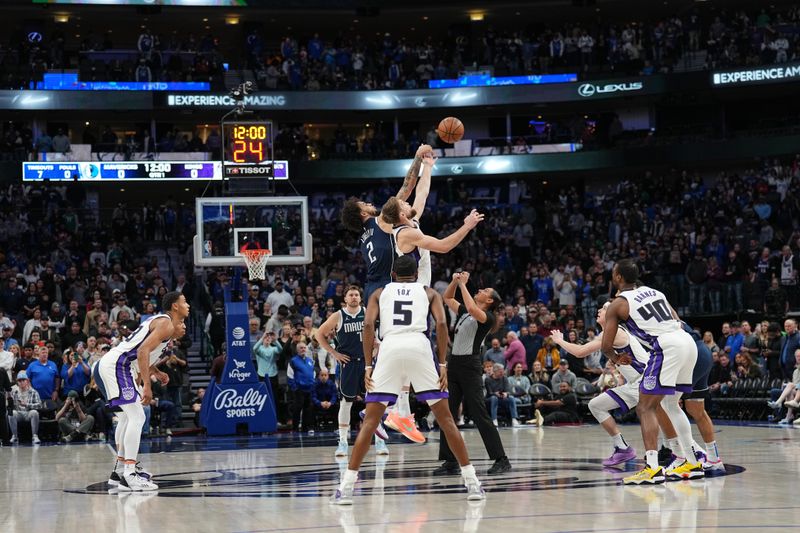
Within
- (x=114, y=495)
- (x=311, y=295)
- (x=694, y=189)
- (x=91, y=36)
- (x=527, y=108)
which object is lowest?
(x=114, y=495)

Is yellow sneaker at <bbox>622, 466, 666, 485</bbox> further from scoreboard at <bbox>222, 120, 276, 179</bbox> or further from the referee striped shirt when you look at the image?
scoreboard at <bbox>222, 120, 276, 179</bbox>

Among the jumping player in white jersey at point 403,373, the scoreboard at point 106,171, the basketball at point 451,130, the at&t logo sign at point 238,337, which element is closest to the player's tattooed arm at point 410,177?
the basketball at point 451,130

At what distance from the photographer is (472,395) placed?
11688 millimetres

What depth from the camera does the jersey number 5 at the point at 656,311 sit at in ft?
34.3

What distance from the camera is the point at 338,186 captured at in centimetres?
4206

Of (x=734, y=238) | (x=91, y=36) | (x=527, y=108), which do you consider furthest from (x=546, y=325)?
(x=91, y=36)

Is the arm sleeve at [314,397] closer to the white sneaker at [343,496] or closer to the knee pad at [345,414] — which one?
the knee pad at [345,414]

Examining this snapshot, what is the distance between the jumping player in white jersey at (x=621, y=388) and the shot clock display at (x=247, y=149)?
34.9ft

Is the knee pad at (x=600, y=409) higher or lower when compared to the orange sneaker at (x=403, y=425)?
lower

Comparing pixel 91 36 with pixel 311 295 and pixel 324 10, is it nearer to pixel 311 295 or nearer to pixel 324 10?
pixel 324 10

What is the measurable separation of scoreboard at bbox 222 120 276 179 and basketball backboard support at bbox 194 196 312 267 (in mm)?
650

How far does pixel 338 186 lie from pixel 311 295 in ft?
56.0

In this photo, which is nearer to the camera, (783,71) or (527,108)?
(783,71)

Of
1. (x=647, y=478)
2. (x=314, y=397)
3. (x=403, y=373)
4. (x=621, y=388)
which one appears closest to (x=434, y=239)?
(x=403, y=373)
